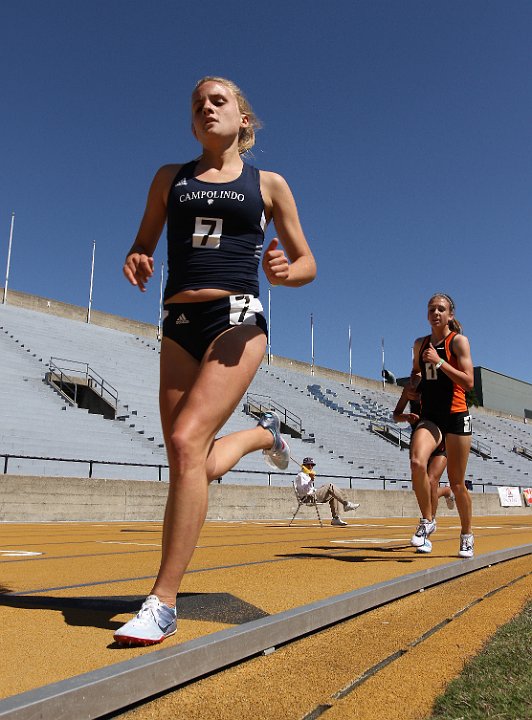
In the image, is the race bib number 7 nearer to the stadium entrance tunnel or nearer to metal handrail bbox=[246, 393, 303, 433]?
the stadium entrance tunnel

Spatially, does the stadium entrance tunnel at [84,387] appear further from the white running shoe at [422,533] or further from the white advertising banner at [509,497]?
the white running shoe at [422,533]

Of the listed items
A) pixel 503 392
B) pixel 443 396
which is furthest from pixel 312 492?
pixel 503 392

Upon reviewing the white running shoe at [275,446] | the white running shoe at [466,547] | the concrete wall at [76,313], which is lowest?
the white running shoe at [466,547]

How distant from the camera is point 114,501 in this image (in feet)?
45.2

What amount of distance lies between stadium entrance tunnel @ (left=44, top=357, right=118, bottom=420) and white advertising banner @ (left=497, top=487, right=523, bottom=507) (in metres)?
14.3

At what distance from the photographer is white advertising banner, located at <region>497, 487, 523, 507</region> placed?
24656 millimetres

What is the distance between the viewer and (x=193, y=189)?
2725mm

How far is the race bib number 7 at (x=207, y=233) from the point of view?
105 inches

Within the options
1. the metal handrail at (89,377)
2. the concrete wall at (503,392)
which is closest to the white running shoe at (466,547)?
the metal handrail at (89,377)

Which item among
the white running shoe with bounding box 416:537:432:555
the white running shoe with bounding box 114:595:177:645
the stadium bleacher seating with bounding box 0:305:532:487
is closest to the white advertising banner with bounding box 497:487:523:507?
the stadium bleacher seating with bounding box 0:305:532:487

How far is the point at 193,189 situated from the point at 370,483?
22.0 metres

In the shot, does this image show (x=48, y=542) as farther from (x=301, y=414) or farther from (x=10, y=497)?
(x=301, y=414)

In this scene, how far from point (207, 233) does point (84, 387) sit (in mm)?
20920

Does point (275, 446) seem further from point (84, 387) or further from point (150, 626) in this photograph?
point (84, 387)
